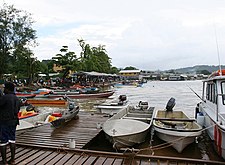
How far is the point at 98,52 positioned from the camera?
66688 mm

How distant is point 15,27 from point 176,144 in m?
34.0

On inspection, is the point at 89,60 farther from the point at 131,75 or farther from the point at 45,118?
the point at 131,75

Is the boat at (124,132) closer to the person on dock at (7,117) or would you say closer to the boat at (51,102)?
the person on dock at (7,117)

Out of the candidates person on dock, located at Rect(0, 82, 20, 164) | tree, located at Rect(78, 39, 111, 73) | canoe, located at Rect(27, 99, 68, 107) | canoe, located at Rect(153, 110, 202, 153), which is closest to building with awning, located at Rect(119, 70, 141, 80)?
tree, located at Rect(78, 39, 111, 73)

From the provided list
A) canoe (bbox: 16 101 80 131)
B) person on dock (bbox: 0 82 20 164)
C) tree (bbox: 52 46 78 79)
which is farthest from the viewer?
tree (bbox: 52 46 78 79)

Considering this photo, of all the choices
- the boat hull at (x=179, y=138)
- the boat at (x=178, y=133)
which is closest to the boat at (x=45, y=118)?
the boat at (x=178, y=133)

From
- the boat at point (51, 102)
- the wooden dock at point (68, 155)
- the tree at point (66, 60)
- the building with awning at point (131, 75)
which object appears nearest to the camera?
the wooden dock at point (68, 155)

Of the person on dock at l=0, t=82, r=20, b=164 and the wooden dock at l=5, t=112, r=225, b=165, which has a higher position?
the person on dock at l=0, t=82, r=20, b=164

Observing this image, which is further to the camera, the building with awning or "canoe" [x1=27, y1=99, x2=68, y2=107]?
the building with awning

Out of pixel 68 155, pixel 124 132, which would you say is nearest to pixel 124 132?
pixel 124 132

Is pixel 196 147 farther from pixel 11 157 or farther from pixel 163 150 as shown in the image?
pixel 11 157

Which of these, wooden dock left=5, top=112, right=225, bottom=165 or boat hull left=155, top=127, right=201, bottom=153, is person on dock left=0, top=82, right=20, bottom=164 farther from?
boat hull left=155, top=127, right=201, bottom=153

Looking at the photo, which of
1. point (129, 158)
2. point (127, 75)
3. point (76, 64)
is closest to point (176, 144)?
point (129, 158)

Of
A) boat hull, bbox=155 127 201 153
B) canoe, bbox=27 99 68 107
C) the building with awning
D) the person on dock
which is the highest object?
the building with awning
